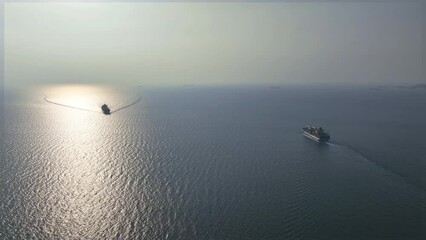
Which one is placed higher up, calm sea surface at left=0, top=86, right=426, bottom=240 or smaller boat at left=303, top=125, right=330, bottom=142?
smaller boat at left=303, top=125, right=330, bottom=142

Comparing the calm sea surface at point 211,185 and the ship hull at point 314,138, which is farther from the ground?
the ship hull at point 314,138

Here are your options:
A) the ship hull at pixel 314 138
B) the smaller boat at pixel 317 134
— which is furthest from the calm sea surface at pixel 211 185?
the smaller boat at pixel 317 134

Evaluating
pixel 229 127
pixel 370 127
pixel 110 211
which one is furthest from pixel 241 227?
pixel 370 127

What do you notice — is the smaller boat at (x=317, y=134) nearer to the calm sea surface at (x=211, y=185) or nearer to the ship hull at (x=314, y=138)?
the ship hull at (x=314, y=138)

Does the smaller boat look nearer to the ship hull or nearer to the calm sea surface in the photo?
the ship hull

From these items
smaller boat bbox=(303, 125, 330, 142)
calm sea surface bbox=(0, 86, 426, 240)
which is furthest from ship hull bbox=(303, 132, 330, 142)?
calm sea surface bbox=(0, 86, 426, 240)

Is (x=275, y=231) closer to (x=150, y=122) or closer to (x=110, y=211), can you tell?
(x=110, y=211)

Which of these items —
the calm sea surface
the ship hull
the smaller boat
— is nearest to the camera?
the calm sea surface

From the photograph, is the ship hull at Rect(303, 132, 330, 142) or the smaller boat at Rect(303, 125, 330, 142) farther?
the smaller boat at Rect(303, 125, 330, 142)

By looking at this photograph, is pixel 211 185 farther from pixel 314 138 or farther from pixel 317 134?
pixel 317 134
